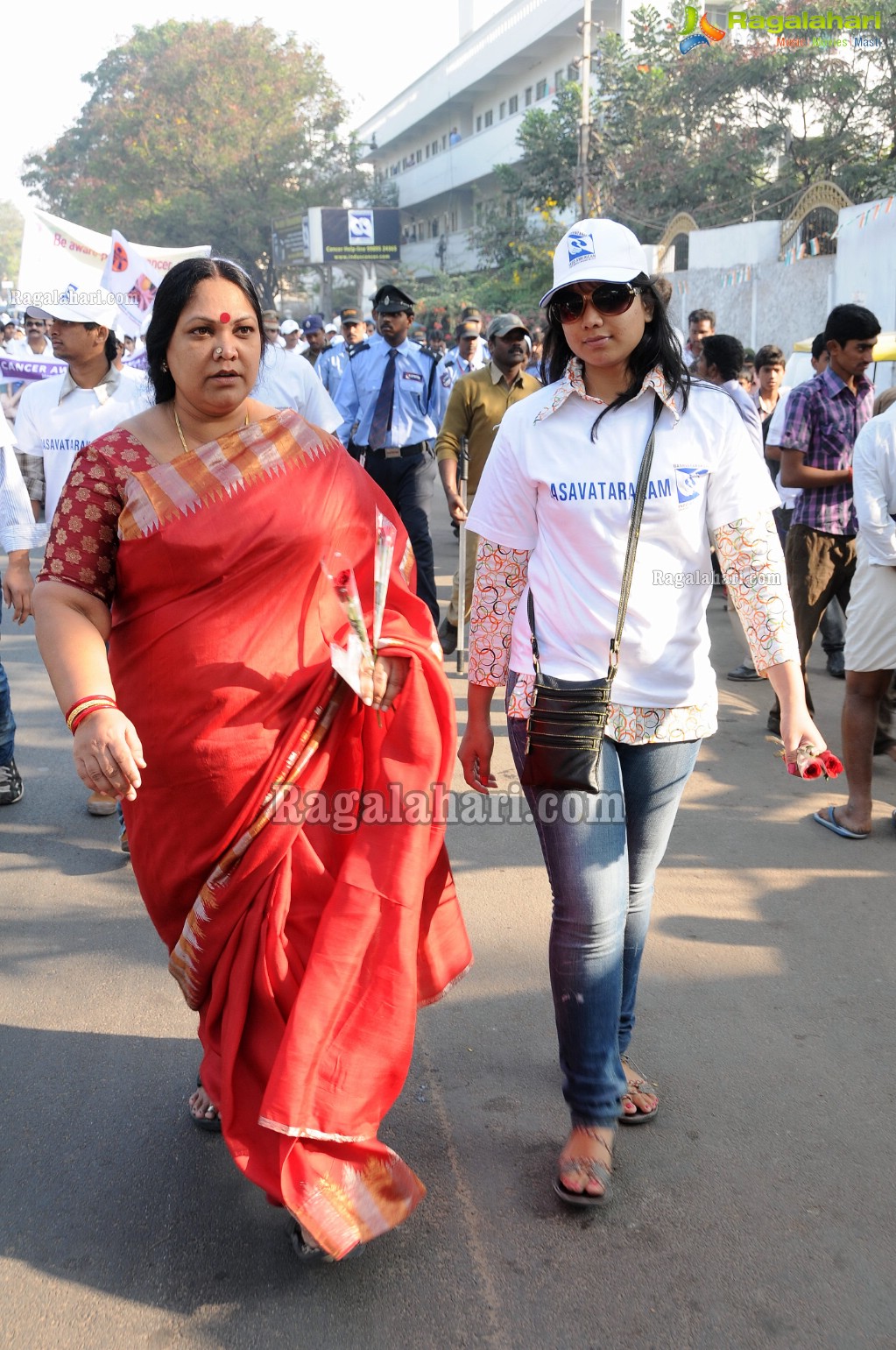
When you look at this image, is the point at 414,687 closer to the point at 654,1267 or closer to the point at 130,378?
the point at 654,1267

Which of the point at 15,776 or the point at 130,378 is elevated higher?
the point at 130,378

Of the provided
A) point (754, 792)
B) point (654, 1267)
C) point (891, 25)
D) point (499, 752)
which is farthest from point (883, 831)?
point (891, 25)

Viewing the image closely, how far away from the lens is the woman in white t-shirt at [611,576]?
8.11 feet

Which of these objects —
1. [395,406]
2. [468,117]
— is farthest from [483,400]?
[468,117]

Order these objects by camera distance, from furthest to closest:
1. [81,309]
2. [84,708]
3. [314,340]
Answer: [314,340] < [81,309] < [84,708]

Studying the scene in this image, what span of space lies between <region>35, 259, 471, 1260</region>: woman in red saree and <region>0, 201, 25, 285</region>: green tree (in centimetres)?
11680

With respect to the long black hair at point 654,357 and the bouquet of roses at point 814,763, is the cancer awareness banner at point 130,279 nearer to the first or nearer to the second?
the long black hair at point 654,357

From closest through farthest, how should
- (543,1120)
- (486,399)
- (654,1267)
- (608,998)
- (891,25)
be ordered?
(654,1267) → (608,998) → (543,1120) → (486,399) → (891,25)

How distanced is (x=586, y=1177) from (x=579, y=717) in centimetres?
99

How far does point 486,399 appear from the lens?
271 inches

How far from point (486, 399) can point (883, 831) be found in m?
→ 3.37

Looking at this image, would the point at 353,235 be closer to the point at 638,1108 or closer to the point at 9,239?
the point at 638,1108

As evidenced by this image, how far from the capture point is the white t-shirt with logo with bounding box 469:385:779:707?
8.11ft

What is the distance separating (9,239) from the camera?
132500 millimetres
